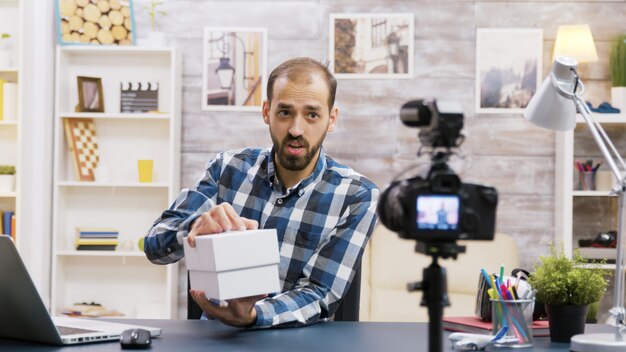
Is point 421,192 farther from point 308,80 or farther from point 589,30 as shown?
point 589,30

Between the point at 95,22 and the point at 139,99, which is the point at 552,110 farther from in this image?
the point at 95,22

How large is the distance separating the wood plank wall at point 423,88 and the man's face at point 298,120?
87.0 inches

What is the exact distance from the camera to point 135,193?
4543 millimetres

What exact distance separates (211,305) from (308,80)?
28.5 inches

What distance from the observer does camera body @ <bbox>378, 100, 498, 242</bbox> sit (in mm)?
1092

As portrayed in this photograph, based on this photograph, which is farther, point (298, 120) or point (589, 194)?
point (589, 194)

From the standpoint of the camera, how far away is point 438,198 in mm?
1100

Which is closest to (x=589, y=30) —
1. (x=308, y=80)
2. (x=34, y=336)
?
(x=308, y=80)

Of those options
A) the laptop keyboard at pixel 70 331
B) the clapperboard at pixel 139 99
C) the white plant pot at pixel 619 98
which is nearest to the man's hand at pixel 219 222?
the laptop keyboard at pixel 70 331

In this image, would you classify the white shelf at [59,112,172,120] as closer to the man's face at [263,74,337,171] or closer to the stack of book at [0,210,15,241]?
the stack of book at [0,210,15,241]

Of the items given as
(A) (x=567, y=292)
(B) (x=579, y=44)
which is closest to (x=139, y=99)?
(B) (x=579, y=44)

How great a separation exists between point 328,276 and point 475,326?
407mm

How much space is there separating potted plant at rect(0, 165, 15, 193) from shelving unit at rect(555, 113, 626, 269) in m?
2.64

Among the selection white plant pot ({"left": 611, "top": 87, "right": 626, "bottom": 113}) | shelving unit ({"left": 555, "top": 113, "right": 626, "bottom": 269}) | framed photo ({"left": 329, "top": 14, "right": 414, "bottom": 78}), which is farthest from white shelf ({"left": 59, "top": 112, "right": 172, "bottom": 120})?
white plant pot ({"left": 611, "top": 87, "right": 626, "bottom": 113})
